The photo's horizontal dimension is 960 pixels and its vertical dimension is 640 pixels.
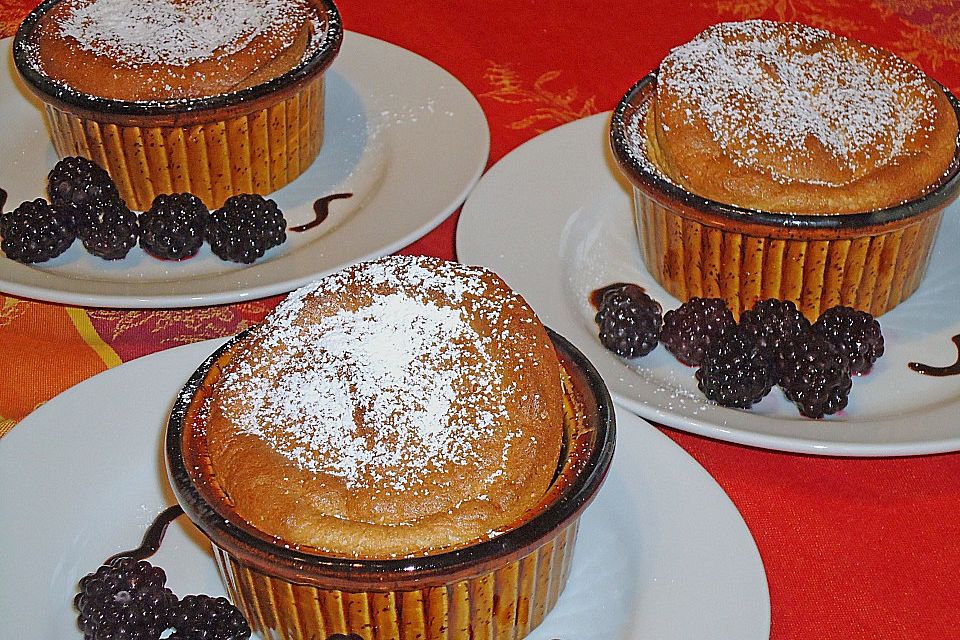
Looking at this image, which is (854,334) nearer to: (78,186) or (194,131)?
(194,131)

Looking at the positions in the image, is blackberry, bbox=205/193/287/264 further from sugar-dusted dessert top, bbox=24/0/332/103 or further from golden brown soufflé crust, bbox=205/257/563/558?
golden brown soufflé crust, bbox=205/257/563/558

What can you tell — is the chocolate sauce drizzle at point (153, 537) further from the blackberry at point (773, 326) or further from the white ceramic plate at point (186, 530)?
the blackberry at point (773, 326)

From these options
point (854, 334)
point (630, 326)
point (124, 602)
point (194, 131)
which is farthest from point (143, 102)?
point (854, 334)

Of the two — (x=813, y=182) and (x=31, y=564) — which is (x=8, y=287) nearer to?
(x=31, y=564)

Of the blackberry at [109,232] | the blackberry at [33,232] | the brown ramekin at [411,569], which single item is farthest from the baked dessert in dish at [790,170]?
the blackberry at [33,232]

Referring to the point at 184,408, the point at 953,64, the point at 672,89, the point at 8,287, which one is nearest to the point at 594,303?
the point at 672,89
